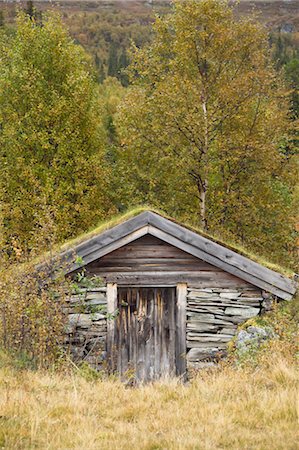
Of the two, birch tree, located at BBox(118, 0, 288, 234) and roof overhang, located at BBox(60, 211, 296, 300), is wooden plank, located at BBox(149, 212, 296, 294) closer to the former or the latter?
roof overhang, located at BBox(60, 211, 296, 300)

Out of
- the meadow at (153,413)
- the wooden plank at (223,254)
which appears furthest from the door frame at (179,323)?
the meadow at (153,413)

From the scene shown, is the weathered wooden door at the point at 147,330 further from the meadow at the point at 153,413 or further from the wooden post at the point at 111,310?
the meadow at the point at 153,413

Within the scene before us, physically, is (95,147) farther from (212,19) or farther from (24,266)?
(24,266)

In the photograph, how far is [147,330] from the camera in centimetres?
944

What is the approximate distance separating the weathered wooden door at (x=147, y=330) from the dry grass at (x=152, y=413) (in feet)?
10.2

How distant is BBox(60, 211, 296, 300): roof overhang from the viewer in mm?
8758

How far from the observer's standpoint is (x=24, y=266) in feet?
26.2

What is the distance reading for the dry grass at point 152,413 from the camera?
4160 mm

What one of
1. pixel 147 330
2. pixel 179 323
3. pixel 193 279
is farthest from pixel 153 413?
pixel 147 330

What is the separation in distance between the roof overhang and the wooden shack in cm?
2

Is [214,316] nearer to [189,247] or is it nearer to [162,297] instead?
[162,297]

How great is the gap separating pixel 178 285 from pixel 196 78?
851 cm

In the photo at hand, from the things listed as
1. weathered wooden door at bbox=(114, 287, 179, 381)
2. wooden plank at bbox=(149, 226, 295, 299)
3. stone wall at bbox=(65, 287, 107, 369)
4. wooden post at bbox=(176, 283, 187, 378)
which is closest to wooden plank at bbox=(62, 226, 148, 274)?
wooden plank at bbox=(149, 226, 295, 299)

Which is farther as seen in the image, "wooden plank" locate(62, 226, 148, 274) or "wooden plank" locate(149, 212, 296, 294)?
"wooden plank" locate(149, 212, 296, 294)
